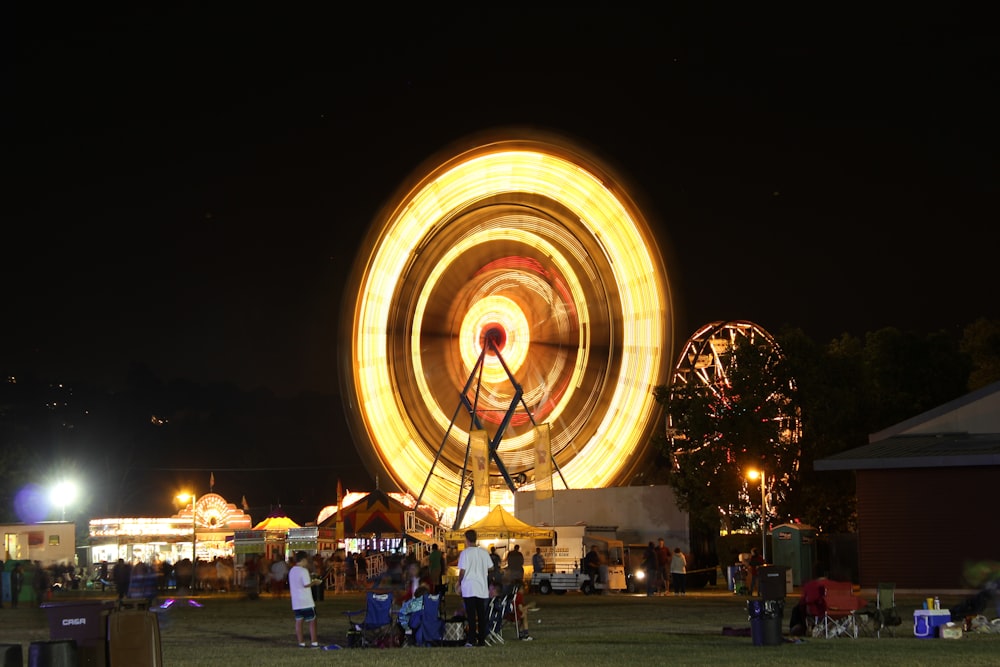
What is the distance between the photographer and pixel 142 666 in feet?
41.1

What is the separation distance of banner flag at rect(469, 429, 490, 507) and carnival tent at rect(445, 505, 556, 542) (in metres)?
3.66

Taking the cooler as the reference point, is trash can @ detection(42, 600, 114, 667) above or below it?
above

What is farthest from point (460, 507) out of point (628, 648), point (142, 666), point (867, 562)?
point (142, 666)

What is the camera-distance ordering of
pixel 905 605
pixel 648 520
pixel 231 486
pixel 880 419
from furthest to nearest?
1. pixel 231 486
2. pixel 880 419
3. pixel 648 520
4. pixel 905 605

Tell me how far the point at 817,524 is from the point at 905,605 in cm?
2143

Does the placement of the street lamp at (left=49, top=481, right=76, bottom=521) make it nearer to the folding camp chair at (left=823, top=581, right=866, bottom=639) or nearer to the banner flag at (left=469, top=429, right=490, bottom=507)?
the banner flag at (left=469, top=429, right=490, bottom=507)

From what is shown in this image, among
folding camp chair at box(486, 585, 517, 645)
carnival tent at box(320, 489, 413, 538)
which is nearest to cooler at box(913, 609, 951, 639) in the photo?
folding camp chair at box(486, 585, 517, 645)

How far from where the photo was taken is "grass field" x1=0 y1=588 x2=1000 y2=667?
15500 millimetres

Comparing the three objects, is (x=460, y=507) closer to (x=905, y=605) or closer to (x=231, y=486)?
(x=905, y=605)

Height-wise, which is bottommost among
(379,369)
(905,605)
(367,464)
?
(905,605)

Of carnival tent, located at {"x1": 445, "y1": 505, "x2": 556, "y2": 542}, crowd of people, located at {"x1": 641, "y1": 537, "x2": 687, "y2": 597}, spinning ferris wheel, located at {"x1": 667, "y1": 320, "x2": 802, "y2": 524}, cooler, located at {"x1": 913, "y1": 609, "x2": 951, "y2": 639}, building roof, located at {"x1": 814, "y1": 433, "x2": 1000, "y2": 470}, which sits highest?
spinning ferris wheel, located at {"x1": 667, "y1": 320, "x2": 802, "y2": 524}

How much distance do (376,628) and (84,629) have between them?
22.0 feet

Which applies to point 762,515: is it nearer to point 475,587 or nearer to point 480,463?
point 480,463

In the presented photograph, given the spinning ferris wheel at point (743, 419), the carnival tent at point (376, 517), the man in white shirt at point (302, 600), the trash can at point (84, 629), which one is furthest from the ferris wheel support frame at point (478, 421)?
the trash can at point (84, 629)
